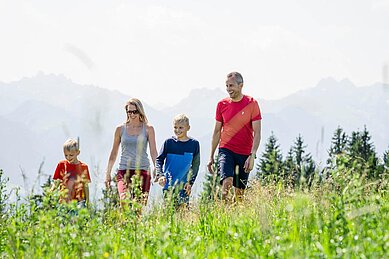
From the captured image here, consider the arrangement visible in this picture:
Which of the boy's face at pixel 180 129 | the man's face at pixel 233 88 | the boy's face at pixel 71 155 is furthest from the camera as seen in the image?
the man's face at pixel 233 88

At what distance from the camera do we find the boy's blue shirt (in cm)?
858

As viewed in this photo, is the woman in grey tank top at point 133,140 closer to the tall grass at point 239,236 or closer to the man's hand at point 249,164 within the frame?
the man's hand at point 249,164

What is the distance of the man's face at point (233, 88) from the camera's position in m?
8.66

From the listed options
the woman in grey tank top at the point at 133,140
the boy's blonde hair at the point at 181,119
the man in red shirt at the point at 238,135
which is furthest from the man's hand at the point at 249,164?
the woman in grey tank top at the point at 133,140

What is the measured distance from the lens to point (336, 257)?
3.34 meters

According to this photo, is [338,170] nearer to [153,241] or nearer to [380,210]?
[380,210]

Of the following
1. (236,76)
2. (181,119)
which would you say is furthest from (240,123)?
(181,119)

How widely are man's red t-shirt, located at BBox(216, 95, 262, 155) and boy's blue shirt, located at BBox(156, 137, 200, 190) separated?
571 mm

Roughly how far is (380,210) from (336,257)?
1.40 meters

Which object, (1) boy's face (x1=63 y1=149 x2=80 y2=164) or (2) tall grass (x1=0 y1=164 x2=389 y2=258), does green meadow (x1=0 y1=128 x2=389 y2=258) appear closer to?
(2) tall grass (x1=0 y1=164 x2=389 y2=258)

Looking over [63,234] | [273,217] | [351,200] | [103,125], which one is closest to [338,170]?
[351,200]

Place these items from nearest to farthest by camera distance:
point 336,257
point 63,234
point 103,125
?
point 336,257 < point 103,125 < point 63,234

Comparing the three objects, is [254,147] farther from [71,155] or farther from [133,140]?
[71,155]

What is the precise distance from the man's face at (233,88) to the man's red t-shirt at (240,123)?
6.5 inches
